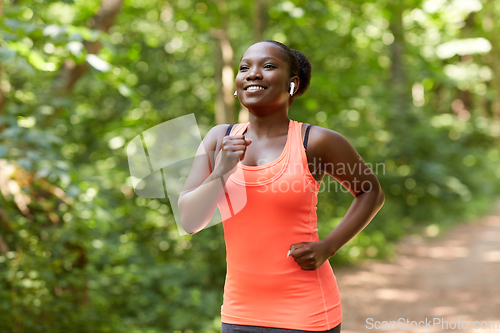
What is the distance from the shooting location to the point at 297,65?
1.67 meters

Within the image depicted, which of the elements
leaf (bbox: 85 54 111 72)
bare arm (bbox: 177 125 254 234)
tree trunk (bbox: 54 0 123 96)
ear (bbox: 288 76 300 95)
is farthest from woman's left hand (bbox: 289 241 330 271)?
tree trunk (bbox: 54 0 123 96)

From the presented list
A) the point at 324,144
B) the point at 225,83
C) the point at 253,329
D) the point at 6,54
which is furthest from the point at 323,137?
the point at 225,83

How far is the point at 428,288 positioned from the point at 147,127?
4506 mm

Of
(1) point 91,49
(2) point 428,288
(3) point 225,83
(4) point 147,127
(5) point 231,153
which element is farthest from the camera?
(2) point 428,288

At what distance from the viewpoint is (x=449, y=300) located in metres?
5.70

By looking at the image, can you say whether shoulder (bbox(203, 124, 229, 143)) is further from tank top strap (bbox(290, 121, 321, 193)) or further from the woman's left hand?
the woman's left hand

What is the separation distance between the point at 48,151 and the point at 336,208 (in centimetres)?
594

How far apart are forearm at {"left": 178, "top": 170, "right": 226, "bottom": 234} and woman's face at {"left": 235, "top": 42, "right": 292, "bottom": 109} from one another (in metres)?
0.32

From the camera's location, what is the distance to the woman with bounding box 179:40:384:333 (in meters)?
1.52

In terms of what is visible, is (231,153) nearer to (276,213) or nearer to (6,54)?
(276,213)

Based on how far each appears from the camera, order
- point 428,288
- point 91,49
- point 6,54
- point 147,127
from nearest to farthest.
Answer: point 6,54, point 91,49, point 147,127, point 428,288

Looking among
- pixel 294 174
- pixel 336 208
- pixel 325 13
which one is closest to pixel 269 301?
pixel 294 174

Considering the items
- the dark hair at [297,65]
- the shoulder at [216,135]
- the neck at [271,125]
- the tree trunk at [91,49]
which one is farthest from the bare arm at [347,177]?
the tree trunk at [91,49]

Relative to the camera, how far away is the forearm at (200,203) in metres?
1.43
